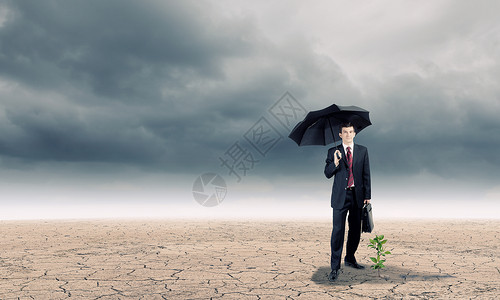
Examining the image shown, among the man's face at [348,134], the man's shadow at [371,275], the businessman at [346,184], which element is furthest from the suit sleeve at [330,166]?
the man's shadow at [371,275]

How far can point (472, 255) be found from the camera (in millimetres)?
7246

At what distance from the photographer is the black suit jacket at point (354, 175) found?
175 inches

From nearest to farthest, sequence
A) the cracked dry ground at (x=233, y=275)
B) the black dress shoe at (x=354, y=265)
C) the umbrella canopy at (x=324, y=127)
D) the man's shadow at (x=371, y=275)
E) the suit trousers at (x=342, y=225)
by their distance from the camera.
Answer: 1. the cracked dry ground at (x=233, y=275)
2. the suit trousers at (x=342, y=225)
3. the man's shadow at (x=371, y=275)
4. the umbrella canopy at (x=324, y=127)
5. the black dress shoe at (x=354, y=265)

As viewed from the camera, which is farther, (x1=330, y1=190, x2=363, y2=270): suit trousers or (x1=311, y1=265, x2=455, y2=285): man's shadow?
(x1=311, y1=265, x2=455, y2=285): man's shadow

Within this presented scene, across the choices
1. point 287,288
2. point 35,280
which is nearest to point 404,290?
point 287,288

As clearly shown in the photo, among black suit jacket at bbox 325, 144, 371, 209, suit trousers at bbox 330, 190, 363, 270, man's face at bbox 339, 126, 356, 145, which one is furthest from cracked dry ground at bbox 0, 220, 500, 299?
man's face at bbox 339, 126, 356, 145

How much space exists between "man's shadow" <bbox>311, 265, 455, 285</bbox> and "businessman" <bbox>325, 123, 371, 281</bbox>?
0.64 feet

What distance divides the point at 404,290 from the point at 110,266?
14.0 ft

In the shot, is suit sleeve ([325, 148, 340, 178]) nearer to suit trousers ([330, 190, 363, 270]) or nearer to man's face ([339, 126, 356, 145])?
man's face ([339, 126, 356, 145])

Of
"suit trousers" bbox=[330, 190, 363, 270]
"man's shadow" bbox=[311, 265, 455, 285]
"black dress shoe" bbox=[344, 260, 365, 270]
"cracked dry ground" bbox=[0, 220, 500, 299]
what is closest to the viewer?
"cracked dry ground" bbox=[0, 220, 500, 299]

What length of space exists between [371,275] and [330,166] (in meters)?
1.63

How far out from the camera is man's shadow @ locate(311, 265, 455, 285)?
14.8 feet

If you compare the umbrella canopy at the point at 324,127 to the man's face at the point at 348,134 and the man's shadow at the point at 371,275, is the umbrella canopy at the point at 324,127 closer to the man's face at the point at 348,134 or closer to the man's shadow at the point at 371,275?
the man's face at the point at 348,134

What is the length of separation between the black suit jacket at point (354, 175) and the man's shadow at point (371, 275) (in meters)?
0.94
